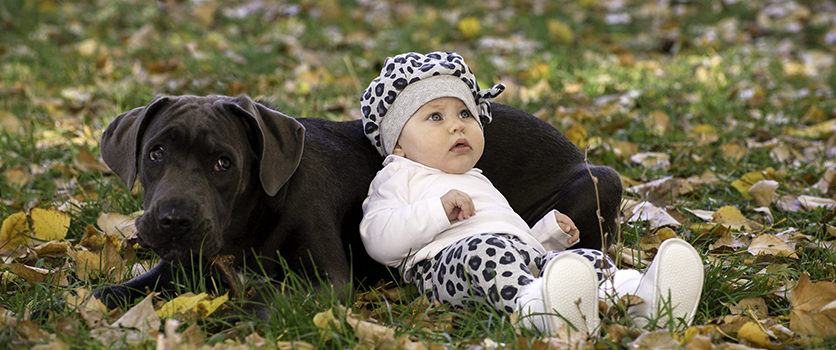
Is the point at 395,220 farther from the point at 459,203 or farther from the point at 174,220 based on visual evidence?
the point at 174,220

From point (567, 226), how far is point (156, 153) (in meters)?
1.61

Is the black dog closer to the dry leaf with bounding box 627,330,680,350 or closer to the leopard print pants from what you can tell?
the leopard print pants

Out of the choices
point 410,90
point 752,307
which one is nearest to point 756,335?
point 752,307

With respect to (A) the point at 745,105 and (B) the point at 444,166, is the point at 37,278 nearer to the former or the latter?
(B) the point at 444,166

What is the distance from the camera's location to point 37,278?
315cm

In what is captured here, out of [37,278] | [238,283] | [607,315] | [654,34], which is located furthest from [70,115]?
[654,34]

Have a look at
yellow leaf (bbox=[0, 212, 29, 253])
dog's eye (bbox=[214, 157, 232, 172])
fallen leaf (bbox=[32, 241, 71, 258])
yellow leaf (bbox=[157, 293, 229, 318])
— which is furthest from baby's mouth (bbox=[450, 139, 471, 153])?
yellow leaf (bbox=[0, 212, 29, 253])

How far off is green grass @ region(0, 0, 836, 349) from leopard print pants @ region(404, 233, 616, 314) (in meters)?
0.07

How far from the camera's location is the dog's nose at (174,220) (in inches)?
101

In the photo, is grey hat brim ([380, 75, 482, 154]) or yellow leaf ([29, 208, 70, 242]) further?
yellow leaf ([29, 208, 70, 242])

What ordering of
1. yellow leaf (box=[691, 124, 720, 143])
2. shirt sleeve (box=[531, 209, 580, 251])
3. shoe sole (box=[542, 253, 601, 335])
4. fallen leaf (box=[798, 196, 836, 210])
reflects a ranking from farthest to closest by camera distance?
yellow leaf (box=[691, 124, 720, 143])
fallen leaf (box=[798, 196, 836, 210])
shirt sleeve (box=[531, 209, 580, 251])
shoe sole (box=[542, 253, 601, 335])

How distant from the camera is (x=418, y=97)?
3.25 m

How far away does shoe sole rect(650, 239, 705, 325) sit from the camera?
8.30 ft

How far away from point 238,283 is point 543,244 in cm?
123
